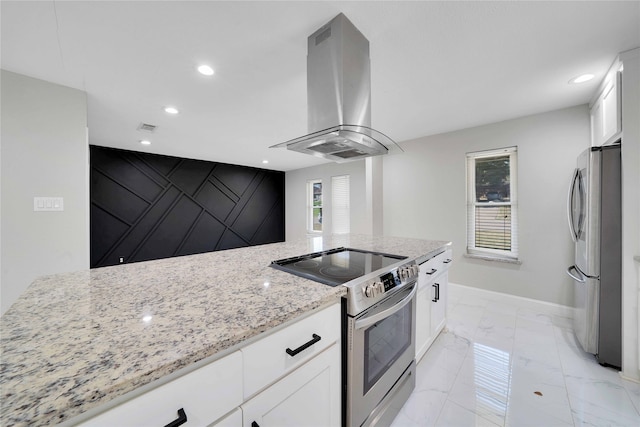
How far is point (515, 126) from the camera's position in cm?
296

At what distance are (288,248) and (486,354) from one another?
6.40 feet

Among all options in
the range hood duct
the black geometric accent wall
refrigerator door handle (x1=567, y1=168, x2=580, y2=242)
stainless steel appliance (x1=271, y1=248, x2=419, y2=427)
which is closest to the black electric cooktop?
stainless steel appliance (x1=271, y1=248, x2=419, y2=427)

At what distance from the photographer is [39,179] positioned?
198cm

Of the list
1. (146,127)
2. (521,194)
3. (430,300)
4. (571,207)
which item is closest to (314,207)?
(146,127)

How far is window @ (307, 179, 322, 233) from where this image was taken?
6.11 m

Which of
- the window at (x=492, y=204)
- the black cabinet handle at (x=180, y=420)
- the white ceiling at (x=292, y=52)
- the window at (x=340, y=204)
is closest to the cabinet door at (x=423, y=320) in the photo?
the black cabinet handle at (x=180, y=420)

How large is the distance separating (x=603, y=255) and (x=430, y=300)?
54.5 inches

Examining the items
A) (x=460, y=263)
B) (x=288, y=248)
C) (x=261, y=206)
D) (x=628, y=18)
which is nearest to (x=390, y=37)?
(x=628, y=18)

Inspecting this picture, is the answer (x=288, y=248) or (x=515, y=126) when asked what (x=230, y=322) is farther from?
(x=515, y=126)

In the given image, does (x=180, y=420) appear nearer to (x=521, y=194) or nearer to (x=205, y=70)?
(x=205, y=70)

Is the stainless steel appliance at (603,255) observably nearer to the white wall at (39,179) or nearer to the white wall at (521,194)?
the white wall at (521,194)

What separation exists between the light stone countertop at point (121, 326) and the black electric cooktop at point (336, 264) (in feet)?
0.33

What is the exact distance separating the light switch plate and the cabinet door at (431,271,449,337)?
3252 millimetres

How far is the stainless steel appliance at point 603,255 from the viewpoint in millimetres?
1803
